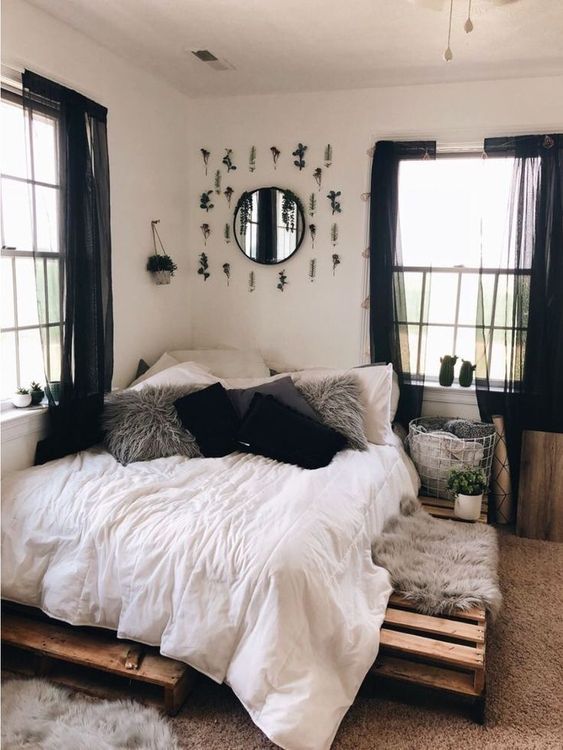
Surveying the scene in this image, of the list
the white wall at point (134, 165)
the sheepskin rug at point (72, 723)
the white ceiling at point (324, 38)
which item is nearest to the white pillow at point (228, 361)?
the white wall at point (134, 165)

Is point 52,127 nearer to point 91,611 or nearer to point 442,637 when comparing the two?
point 91,611

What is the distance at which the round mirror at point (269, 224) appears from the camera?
3.99 metres

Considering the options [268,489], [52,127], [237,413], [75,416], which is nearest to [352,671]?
[268,489]

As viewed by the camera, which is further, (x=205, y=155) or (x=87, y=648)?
(x=205, y=155)

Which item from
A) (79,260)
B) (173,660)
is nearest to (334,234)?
(79,260)

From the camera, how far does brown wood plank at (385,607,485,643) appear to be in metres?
2.17

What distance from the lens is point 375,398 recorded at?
133 inches

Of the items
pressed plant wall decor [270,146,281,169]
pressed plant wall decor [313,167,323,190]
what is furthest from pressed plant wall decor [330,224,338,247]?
pressed plant wall decor [270,146,281,169]

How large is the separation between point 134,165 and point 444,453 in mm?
2431

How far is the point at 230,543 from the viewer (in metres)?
2.12

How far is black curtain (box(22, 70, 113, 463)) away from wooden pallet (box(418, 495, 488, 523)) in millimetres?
1833

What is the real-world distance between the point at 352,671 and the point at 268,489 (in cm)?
79

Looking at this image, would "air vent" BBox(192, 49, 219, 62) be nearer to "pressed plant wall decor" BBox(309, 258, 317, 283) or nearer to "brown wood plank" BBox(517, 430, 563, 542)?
"pressed plant wall decor" BBox(309, 258, 317, 283)

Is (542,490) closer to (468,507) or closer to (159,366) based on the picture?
(468,507)
